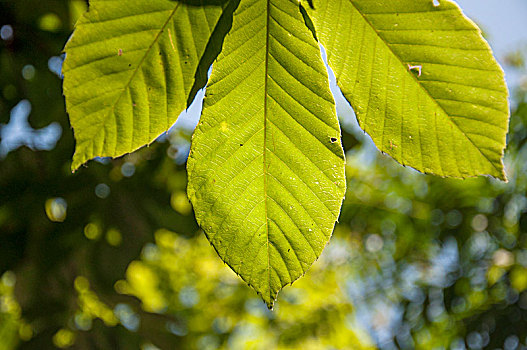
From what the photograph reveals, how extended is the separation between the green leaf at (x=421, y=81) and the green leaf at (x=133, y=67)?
107 mm

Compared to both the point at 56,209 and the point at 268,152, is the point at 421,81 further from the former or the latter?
the point at 56,209

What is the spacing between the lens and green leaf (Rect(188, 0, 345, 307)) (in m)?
0.40

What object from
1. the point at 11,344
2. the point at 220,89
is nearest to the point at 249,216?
the point at 220,89

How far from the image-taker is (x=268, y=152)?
408 millimetres

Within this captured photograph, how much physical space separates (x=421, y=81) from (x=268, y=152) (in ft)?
0.48

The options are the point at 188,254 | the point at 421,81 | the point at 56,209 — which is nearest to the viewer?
the point at 421,81

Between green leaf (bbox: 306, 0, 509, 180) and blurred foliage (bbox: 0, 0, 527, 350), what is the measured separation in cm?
100

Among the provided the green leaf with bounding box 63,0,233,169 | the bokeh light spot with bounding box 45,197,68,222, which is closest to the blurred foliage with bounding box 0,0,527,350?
the bokeh light spot with bounding box 45,197,68,222

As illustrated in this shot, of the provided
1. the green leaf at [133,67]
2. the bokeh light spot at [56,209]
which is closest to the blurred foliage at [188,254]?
the bokeh light spot at [56,209]

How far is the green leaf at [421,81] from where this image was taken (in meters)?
0.39

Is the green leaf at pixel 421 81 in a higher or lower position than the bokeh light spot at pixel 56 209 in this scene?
higher

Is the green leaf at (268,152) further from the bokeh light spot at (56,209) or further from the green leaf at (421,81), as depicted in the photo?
the bokeh light spot at (56,209)

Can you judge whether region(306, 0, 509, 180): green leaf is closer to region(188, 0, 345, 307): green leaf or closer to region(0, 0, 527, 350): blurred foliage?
region(188, 0, 345, 307): green leaf

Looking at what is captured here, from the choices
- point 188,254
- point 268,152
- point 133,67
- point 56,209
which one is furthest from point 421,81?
point 188,254
